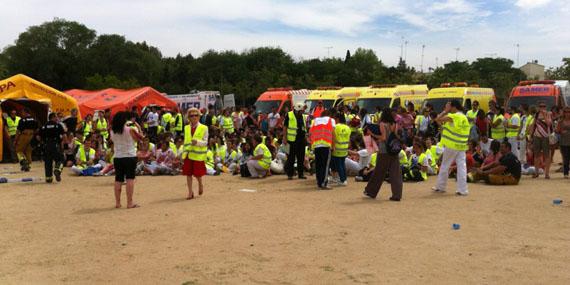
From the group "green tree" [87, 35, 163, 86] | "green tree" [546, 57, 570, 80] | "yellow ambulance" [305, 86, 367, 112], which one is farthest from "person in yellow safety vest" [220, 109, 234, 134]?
"green tree" [87, 35, 163, 86]

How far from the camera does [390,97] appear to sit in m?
21.9

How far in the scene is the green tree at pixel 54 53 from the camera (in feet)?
238

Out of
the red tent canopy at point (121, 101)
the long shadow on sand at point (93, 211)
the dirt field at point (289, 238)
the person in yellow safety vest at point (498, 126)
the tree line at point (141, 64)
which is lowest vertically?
the long shadow on sand at point (93, 211)

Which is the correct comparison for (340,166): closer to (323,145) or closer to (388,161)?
(323,145)

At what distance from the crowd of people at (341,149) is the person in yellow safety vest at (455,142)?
2 cm

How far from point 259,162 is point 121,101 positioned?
50.2ft

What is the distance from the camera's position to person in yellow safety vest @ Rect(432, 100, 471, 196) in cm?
1037

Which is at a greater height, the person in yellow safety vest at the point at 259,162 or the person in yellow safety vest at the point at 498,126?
the person in yellow safety vest at the point at 498,126

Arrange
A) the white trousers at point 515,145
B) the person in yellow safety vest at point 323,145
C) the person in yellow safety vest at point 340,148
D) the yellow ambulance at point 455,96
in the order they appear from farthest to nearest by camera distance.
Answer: the yellow ambulance at point 455,96 < the white trousers at point 515,145 < the person in yellow safety vest at point 340,148 < the person in yellow safety vest at point 323,145

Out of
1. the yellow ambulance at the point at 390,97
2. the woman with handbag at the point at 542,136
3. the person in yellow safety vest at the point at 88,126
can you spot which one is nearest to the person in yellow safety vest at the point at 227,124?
the person in yellow safety vest at the point at 88,126

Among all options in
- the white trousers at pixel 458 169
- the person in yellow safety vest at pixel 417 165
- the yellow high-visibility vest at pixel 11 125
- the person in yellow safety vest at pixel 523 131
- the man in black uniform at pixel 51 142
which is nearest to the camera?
the white trousers at pixel 458 169

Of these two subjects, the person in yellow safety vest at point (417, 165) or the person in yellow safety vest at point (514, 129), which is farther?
the person in yellow safety vest at point (514, 129)

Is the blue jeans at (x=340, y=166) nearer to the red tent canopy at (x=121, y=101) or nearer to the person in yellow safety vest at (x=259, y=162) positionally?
the person in yellow safety vest at (x=259, y=162)

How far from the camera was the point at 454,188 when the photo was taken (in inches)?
444
